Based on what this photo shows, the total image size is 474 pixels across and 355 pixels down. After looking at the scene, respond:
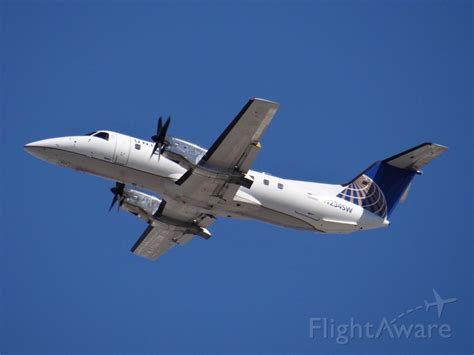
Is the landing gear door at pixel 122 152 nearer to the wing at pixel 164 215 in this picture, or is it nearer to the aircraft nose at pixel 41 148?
the aircraft nose at pixel 41 148

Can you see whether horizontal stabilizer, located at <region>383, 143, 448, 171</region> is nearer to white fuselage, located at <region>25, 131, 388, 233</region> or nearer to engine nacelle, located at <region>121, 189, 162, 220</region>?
white fuselage, located at <region>25, 131, 388, 233</region>

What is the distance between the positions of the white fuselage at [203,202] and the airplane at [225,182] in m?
0.03

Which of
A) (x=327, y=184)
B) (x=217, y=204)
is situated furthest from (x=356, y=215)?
(x=217, y=204)

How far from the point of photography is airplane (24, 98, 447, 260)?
77.8 feet

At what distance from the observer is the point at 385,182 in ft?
92.2

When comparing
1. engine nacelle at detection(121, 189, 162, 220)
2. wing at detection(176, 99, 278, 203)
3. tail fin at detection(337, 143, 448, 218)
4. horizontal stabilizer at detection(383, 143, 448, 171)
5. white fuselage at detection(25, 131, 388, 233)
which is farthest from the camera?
engine nacelle at detection(121, 189, 162, 220)

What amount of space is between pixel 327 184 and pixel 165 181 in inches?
246

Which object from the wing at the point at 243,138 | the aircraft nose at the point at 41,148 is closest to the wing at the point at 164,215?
the wing at the point at 243,138

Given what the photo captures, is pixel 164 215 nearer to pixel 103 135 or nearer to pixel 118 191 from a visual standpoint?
pixel 118 191

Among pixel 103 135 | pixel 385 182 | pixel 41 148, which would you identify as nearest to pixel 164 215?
pixel 103 135

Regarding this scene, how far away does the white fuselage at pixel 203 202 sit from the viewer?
24.7 metres

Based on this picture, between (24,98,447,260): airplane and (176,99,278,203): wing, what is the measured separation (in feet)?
0.10

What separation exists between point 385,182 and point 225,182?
23.8 ft

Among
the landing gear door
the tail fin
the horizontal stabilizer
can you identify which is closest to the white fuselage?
the landing gear door
